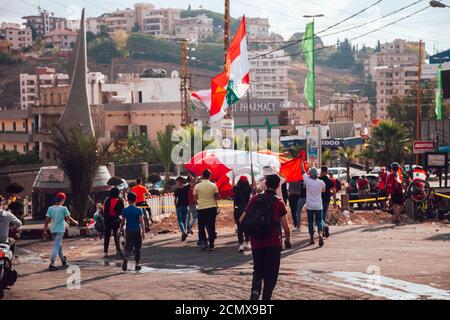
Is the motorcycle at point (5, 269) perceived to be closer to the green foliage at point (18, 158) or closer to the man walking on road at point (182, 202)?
the man walking on road at point (182, 202)

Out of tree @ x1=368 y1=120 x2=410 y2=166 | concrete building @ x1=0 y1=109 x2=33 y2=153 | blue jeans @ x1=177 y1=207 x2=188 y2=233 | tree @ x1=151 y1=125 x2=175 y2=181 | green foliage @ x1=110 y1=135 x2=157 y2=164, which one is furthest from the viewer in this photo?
concrete building @ x1=0 y1=109 x2=33 y2=153

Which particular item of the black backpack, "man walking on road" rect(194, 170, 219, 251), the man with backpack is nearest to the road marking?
the man with backpack

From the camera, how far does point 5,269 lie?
1234cm

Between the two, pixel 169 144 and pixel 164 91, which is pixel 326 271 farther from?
pixel 164 91

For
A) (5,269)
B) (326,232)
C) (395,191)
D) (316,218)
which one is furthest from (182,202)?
(5,269)

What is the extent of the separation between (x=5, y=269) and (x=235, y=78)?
10244mm

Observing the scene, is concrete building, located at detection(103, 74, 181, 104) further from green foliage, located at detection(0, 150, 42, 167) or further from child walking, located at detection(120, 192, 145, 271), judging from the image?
child walking, located at detection(120, 192, 145, 271)

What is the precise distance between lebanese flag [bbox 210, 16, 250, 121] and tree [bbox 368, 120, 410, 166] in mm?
35891

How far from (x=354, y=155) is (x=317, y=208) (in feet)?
162

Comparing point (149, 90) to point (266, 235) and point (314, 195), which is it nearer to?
Answer: point (314, 195)

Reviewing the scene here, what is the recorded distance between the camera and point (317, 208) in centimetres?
1711

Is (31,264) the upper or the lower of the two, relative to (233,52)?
lower

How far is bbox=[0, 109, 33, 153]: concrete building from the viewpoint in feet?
279
